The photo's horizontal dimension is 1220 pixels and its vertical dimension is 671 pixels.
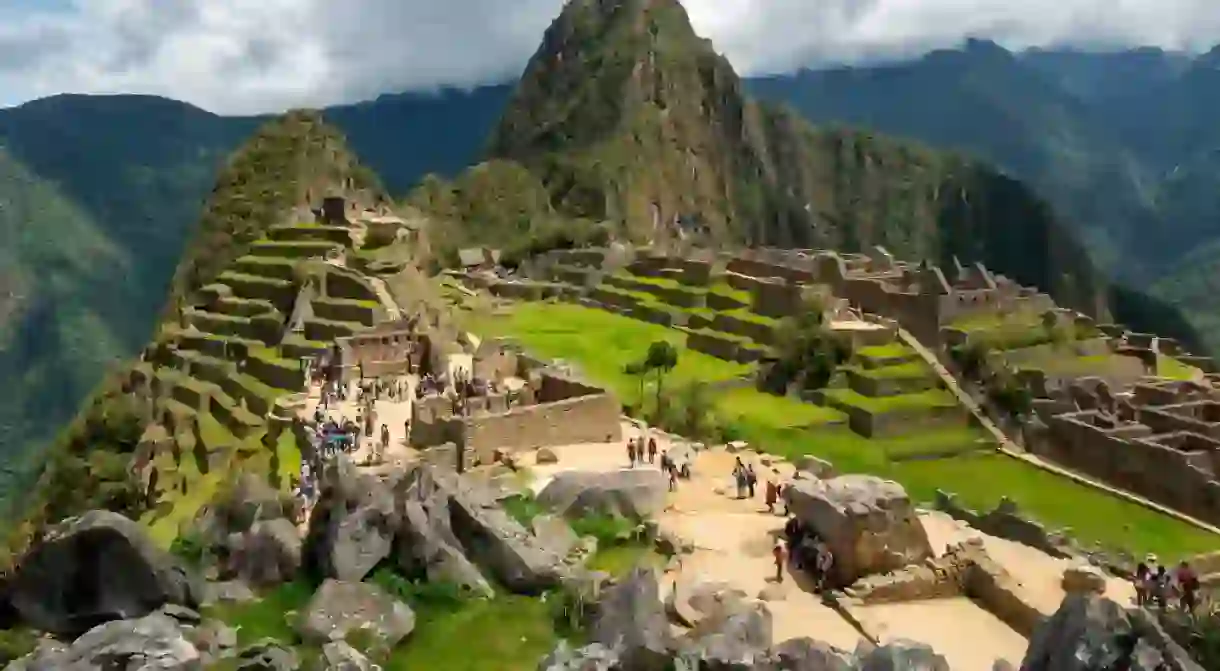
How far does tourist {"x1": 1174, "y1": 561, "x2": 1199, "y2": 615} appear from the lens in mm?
16812

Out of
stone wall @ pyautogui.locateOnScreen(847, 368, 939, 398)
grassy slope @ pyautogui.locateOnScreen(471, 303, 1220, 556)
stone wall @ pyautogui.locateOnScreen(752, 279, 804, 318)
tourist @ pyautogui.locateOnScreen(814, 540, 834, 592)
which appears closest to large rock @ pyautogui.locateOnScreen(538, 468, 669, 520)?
tourist @ pyautogui.locateOnScreen(814, 540, 834, 592)

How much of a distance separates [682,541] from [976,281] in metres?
45.0

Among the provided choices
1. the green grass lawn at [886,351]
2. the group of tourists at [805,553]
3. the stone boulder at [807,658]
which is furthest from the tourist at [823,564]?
the green grass lawn at [886,351]

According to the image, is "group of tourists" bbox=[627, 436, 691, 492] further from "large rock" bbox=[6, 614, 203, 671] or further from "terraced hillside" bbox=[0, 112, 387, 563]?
"large rock" bbox=[6, 614, 203, 671]

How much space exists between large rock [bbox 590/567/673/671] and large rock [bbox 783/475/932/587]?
3909mm

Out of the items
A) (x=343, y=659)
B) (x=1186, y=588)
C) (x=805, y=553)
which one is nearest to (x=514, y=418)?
(x=805, y=553)

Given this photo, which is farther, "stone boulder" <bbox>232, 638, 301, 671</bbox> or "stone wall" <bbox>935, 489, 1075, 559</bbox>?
"stone wall" <bbox>935, 489, 1075, 559</bbox>

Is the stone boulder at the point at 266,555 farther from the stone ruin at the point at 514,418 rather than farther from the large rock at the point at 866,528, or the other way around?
the large rock at the point at 866,528

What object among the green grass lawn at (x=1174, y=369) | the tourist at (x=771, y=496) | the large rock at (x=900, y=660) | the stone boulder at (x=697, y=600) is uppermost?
the large rock at (x=900, y=660)

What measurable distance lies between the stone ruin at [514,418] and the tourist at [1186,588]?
11.8 m

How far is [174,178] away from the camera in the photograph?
348 feet

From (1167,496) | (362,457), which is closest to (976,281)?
(1167,496)

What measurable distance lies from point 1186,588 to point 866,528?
4.38 meters

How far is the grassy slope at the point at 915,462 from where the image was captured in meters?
33.4
